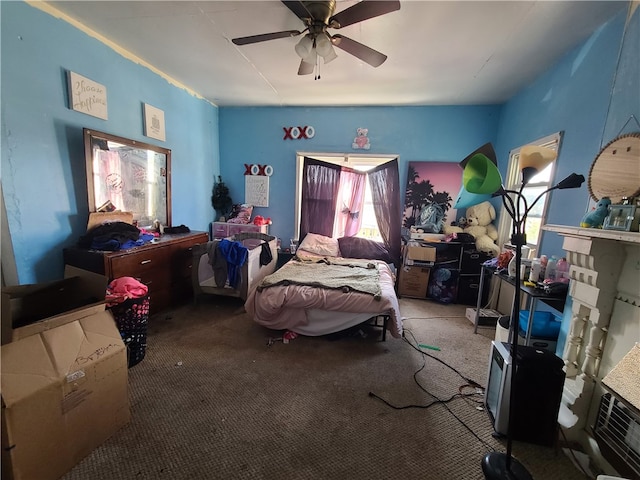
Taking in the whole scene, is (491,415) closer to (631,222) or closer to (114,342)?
(631,222)

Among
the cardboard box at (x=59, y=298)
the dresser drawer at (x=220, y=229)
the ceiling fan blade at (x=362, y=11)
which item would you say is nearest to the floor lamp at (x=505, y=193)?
the ceiling fan blade at (x=362, y=11)

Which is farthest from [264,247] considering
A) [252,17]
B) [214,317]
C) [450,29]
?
[450,29]

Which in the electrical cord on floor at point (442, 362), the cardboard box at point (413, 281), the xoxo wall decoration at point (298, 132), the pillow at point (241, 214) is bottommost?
the electrical cord on floor at point (442, 362)

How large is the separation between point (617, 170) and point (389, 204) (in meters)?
2.30

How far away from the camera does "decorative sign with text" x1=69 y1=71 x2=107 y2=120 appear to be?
2.18 m

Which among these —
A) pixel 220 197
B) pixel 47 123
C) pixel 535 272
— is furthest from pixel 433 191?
pixel 47 123

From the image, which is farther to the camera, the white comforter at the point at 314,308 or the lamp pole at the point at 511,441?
the white comforter at the point at 314,308

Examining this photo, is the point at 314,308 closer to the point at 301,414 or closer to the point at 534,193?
the point at 301,414

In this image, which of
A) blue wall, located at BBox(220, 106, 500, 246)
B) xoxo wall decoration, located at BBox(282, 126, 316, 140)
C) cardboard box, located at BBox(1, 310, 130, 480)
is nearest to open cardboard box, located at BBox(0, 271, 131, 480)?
cardboard box, located at BBox(1, 310, 130, 480)

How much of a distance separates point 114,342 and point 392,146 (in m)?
3.83

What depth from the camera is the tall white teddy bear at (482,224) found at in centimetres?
350

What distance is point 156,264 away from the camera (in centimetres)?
263

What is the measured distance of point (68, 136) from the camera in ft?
7.18

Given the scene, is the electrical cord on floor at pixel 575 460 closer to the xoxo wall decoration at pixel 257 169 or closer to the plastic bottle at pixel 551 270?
the plastic bottle at pixel 551 270
